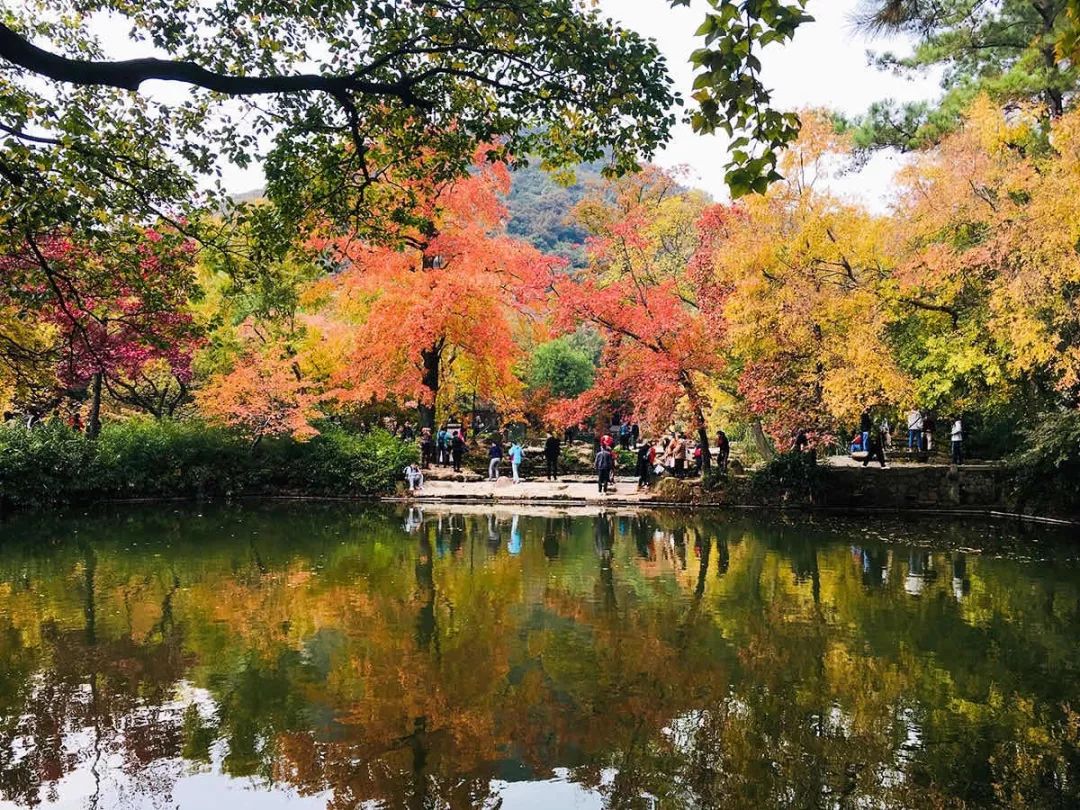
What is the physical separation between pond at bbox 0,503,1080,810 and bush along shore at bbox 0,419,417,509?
6.67m

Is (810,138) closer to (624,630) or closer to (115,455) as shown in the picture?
(624,630)

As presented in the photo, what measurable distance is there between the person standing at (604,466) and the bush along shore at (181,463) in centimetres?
498

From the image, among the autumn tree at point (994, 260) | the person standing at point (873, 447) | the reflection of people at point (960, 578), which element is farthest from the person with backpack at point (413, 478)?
the reflection of people at point (960, 578)

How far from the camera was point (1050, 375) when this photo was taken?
15.4 meters

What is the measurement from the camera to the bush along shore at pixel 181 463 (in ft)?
57.6

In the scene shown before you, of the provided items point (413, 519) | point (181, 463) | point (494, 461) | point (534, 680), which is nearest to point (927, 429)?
point (494, 461)

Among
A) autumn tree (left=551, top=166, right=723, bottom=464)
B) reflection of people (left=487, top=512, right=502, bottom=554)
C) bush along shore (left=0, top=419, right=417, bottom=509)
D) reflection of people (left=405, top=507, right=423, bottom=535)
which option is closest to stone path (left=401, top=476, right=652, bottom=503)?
bush along shore (left=0, top=419, right=417, bottom=509)

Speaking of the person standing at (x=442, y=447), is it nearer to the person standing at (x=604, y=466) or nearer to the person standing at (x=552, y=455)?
the person standing at (x=552, y=455)

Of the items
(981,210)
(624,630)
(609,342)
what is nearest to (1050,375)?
(981,210)

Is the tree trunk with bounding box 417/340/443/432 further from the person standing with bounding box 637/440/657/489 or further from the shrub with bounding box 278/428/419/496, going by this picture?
the person standing with bounding box 637/440/657/489

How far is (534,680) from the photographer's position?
6199 mm

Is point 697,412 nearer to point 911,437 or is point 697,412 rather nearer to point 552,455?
point 552,455

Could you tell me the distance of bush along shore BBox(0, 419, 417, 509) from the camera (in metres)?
17.6

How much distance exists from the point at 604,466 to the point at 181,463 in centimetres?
1037
